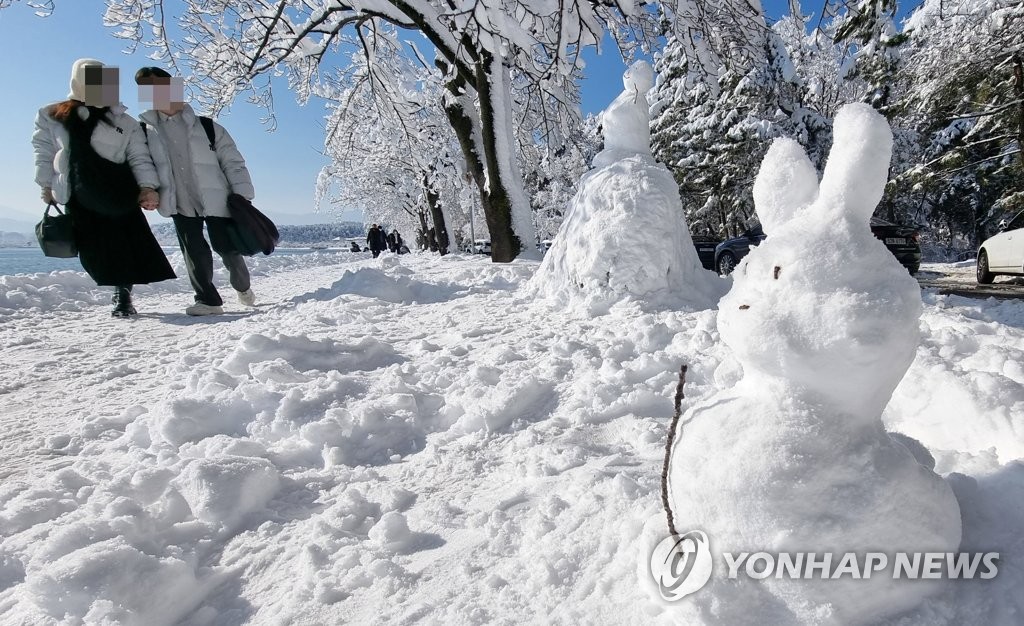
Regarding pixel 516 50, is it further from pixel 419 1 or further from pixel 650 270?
pixel 650 270

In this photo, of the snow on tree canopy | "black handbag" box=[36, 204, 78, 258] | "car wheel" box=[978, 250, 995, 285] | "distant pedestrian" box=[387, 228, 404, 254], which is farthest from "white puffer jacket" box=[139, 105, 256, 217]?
"distant pedestrian" box=[387, 228, 404, 254]

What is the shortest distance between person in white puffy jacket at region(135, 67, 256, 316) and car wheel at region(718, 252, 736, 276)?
11251mm

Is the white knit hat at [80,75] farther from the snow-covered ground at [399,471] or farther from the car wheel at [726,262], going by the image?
the car wheel at [726,262]

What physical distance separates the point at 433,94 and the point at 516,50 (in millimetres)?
11126

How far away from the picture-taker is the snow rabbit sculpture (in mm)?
1065

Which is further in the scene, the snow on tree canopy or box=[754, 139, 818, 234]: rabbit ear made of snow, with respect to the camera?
the snow on tree canopy

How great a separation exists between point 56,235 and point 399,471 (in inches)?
188

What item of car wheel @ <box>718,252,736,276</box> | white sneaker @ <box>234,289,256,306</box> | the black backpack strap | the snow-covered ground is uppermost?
the black backpack strap

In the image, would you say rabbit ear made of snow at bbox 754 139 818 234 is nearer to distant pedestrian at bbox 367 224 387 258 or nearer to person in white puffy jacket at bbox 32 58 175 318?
person in white puffy jacket at bbox 32 58 175 318

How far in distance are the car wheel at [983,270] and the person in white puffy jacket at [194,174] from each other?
14.0 metres

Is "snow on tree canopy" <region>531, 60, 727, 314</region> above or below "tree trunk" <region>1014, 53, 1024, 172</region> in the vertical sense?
below

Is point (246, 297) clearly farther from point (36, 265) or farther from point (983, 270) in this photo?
point (36, 265)

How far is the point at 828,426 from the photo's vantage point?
112cm

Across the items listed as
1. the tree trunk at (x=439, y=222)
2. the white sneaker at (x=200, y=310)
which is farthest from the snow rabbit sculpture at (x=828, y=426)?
the tree trunk at (x=439, y=222)
